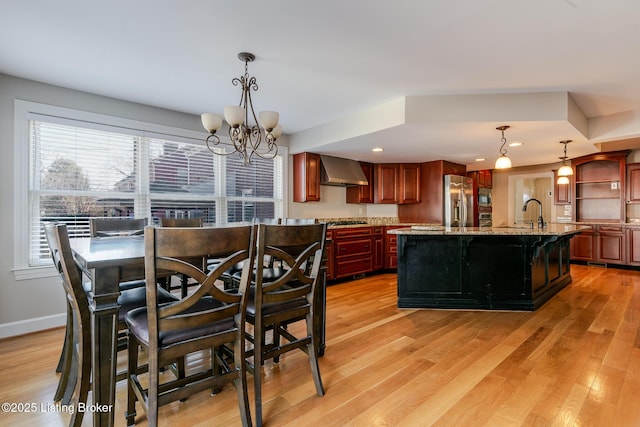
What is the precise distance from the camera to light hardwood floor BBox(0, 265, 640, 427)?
67.0 inches

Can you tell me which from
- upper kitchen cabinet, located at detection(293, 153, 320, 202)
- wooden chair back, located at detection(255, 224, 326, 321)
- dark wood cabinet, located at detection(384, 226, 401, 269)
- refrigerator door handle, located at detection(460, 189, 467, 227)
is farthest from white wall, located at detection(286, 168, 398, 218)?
wooden chair back, located at detection(255, 224, 326, 321)

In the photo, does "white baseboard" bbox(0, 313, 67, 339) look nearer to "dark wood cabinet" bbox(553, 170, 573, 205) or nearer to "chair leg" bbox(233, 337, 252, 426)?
"chair leg" bbox(233, 337, 252, 426)

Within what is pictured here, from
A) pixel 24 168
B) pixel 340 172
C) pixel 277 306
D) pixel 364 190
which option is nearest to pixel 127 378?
pixel 277 306

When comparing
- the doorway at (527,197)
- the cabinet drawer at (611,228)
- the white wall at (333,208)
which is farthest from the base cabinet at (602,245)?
the white wall at (333,208)

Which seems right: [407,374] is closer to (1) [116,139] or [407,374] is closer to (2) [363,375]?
(2) [363,375]

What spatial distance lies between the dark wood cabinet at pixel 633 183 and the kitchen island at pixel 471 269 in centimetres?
355

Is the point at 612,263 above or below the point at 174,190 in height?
below

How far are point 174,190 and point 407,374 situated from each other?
129 inches

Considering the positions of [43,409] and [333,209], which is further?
[333,209]

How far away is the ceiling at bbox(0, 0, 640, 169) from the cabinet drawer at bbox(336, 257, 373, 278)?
6.28ft

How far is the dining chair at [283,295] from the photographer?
1.63m

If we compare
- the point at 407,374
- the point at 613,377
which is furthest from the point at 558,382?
the point at 407,374

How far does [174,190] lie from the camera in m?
3.88

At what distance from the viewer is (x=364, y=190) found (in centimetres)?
591
